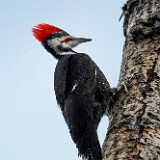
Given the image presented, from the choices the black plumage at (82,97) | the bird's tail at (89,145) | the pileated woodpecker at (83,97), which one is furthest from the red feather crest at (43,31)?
the bird's tail at (89,145)

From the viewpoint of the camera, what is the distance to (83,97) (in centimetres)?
388

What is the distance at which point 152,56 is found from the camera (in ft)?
12.1

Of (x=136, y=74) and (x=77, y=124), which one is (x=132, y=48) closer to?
(x=136, y=74)

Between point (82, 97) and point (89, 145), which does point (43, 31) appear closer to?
point (82, 97)

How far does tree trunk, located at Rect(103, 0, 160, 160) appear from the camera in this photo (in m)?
2.79

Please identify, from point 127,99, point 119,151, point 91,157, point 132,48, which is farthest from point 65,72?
point 119,151

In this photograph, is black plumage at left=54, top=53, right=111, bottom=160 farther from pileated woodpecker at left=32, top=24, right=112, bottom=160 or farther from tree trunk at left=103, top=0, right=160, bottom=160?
tree trunk at left=103, top=0, right=160, bottom=160

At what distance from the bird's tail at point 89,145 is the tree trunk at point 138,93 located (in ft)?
0.30

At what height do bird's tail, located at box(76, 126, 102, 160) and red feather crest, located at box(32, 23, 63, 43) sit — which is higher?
red feather crest, located at box(32, 23, 63, 43)

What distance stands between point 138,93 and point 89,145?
0.58 m

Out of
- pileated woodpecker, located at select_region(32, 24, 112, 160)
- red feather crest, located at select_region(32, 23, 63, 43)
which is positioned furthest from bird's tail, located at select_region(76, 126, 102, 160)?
red feather crest, located at select_region(32, 23, 63, 43)

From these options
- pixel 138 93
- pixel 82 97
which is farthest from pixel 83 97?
pixel 138 93

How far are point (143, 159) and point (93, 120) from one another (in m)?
1.15

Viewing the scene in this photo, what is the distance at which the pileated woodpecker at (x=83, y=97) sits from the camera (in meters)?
3.37
